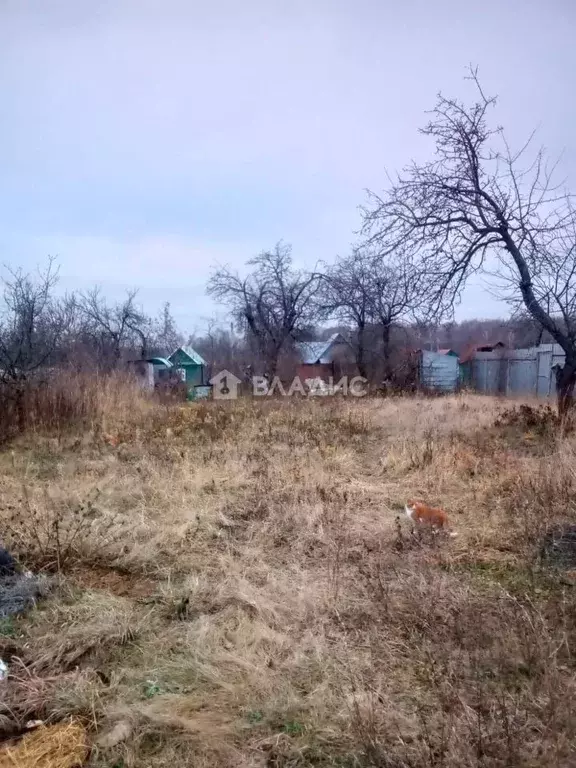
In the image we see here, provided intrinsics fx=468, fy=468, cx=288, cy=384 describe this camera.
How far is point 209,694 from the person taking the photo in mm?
1893

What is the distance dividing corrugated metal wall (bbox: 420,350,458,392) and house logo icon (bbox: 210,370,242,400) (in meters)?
6.79

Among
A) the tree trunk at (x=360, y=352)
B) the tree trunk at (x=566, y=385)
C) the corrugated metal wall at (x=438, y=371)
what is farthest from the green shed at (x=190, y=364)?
the tree trunk at (x=566, y=385)

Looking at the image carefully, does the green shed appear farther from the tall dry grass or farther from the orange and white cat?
the orange and white cat

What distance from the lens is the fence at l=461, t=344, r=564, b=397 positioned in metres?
15.3

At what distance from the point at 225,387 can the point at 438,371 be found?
826 centimetres

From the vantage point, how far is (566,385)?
7.58 m

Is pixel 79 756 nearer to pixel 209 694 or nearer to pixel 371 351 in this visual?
pixel 209 694

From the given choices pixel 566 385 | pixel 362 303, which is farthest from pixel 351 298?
pixel 566 385

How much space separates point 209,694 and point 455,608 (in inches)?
49.8

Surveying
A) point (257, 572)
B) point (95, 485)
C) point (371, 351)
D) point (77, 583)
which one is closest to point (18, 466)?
point (95, 485)

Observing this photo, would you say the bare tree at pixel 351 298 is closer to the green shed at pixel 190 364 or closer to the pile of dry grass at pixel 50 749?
the green shed at pixel 190 364

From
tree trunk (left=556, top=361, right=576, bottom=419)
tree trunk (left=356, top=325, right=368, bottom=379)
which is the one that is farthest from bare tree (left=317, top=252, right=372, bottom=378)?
tree trunk (left=556, top=361, right=576, bottom=419)

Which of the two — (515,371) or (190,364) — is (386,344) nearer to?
(515,371)

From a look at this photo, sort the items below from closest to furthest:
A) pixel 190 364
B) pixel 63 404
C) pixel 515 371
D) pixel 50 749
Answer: pixel 50 749
pixel 63 404
pixel 515 371
pixel 190 364
